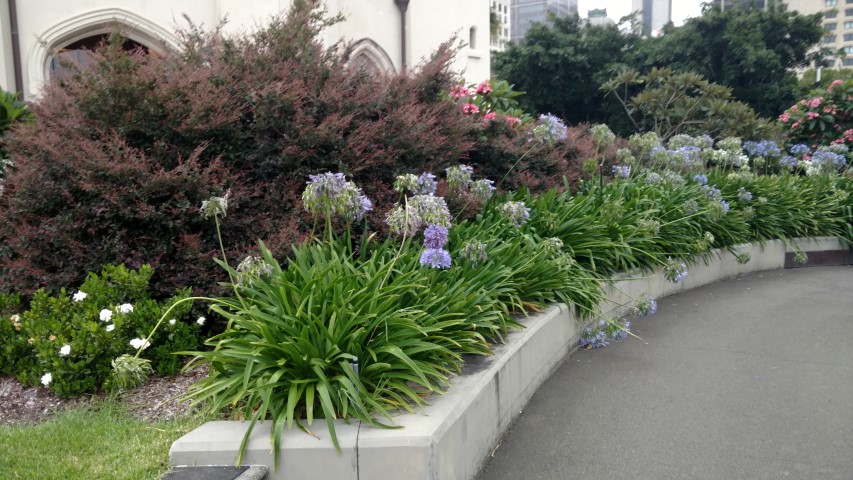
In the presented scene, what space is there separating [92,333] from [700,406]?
12.3 feet

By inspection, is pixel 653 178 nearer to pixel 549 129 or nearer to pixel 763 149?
pixel 549 129

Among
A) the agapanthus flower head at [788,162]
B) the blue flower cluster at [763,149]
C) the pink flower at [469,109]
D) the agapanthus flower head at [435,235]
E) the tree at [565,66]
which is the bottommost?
the agapanthus flower head at [435,235]

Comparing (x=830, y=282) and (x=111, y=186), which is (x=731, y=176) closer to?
(x=830, y=282)

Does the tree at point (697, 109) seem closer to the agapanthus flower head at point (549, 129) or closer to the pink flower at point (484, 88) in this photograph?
the pink flower at point (484, 88)

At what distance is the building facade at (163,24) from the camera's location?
12.9 m

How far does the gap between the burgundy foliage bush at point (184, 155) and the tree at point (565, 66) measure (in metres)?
27.2

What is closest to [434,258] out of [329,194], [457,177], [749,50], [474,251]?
[474,251]

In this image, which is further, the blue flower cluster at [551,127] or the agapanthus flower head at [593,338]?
the blue flower cluster at [551,127]

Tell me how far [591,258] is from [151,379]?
12.3ft

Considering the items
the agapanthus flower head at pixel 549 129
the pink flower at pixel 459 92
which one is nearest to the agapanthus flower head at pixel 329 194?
the agapanthus flower head at pixel 549 129

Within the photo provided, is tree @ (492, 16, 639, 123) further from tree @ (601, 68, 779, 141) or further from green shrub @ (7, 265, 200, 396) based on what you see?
green shrub @ (7, 265, 200, 396)

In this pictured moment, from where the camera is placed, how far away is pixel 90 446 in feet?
10.9

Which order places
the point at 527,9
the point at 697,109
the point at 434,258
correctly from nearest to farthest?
the point at 434,258, the point at 697,109, the point at 527,9

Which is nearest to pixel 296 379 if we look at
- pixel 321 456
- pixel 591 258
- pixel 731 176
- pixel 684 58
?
pixel 321 456
